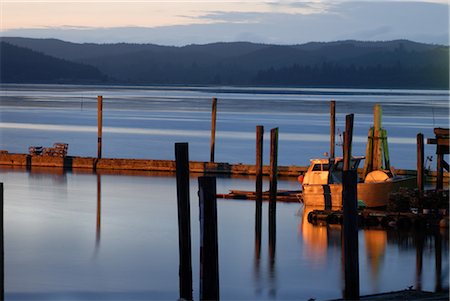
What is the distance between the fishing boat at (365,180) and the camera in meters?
30.7

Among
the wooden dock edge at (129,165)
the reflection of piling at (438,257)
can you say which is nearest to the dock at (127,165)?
the wooden dock edge at (129,165)

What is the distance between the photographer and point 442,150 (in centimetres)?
2553

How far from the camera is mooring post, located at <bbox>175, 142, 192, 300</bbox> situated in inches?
715

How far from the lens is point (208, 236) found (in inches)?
671

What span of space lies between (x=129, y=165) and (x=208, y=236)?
2465cm

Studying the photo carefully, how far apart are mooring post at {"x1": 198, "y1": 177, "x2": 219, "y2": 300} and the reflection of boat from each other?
13.8 m

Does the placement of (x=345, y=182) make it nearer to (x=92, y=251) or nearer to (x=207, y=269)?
(x=207, y=269)

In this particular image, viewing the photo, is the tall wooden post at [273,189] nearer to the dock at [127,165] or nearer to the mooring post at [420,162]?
the mooring post at [420,162]

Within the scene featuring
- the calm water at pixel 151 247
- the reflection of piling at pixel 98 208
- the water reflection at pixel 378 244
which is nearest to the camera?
the calm water at pixel 151 247

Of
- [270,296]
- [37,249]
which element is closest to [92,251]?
[37,249]

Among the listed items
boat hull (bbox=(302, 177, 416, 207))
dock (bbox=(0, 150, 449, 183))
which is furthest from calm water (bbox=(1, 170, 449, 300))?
dock (bbox=(0, 150, 449, 183))

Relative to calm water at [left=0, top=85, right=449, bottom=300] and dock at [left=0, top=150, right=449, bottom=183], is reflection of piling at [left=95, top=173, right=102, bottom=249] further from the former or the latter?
dock at [left=0, top=150, right=449, bottom=183]

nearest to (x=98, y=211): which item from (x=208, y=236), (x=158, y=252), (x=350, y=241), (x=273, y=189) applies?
(x=273, y=189)

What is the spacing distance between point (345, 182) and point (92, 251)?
965cm
